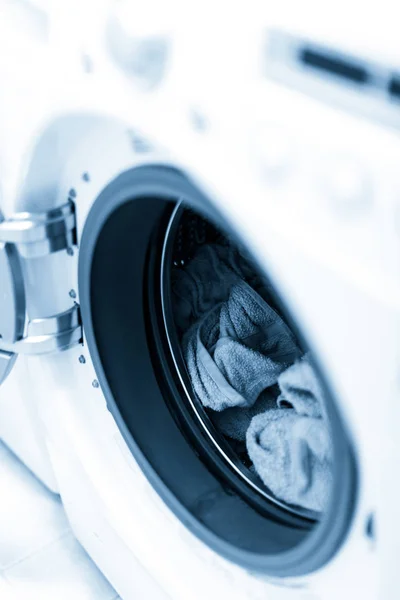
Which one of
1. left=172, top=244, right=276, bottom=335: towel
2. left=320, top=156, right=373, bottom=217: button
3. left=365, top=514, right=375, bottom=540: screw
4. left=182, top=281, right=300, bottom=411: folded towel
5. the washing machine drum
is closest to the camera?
left=320, top=156, right=373, bottom=217: button

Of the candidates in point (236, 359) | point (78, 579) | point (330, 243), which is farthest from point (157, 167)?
point (78, 579)

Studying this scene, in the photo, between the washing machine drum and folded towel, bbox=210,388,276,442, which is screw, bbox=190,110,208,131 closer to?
the washing machine drum

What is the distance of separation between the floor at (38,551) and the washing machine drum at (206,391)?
308 mm

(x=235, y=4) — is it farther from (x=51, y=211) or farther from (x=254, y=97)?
(x=51, y=211)

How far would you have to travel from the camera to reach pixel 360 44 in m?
0.46

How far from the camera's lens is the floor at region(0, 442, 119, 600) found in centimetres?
108

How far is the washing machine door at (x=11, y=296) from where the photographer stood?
32.2 inches

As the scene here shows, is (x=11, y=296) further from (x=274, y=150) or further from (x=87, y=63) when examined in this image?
(x=274, y=150)

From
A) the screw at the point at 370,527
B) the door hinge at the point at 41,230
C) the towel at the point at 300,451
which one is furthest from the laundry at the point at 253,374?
the door hinge at the point at 41,230

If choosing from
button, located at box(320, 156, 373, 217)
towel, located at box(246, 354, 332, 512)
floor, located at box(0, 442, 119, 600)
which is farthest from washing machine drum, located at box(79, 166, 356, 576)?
floor, located at box(0, 442, 119, 600)

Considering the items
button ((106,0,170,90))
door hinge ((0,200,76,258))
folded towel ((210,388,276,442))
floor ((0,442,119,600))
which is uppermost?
button ((106,0,170,90))

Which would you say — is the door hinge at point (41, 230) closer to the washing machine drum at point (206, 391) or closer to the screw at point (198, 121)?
the washing machine drum at point (206, 391)

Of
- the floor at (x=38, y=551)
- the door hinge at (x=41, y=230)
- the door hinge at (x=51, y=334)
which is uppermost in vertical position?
the door hinge at (x=41, y=230)

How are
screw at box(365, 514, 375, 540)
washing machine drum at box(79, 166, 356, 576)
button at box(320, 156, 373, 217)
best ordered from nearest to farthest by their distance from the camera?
button at box(320, 156, 373, 217), screw at box(365, 514, 375, 540), washing machine drum at box(79, 166, 356, 576)
